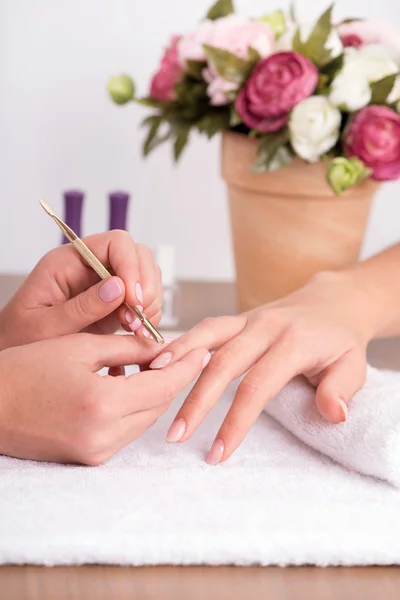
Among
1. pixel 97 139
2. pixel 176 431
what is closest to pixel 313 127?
pixel 176 431

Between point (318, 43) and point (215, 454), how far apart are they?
0.58 metres

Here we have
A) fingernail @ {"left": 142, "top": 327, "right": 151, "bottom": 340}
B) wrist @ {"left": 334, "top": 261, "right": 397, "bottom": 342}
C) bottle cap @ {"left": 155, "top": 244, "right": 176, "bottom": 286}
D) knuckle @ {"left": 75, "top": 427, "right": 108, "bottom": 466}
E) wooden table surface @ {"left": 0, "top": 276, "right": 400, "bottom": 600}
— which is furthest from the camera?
bottle cap @ {"left": 155, "top": 244, "right": 176, "bottom": 286}

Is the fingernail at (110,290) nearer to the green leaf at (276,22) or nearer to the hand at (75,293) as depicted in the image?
the hand at (75,293)

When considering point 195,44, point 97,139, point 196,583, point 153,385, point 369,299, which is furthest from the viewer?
point 97,139

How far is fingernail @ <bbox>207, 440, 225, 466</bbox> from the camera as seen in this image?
2.24 feet

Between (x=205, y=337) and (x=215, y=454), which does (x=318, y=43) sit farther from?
(x=215, y=454)

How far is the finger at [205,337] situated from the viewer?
0.72 metres

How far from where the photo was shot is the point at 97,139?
1.63 metres

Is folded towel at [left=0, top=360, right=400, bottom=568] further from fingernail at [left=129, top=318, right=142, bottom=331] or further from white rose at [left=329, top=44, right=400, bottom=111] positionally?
white rose at [left=329, top=44, right=400, bottom=111]

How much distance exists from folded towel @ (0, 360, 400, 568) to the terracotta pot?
400mm

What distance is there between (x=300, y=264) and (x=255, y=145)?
171mm

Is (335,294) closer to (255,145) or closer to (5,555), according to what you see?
(255,145)

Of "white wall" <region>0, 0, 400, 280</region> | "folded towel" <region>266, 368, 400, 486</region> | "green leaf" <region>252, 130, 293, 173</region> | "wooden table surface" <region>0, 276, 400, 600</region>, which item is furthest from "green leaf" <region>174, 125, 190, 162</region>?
"wooden table surface" <region>0, 276, 400, 600</region>

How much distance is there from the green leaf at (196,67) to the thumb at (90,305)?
0.46 metres
